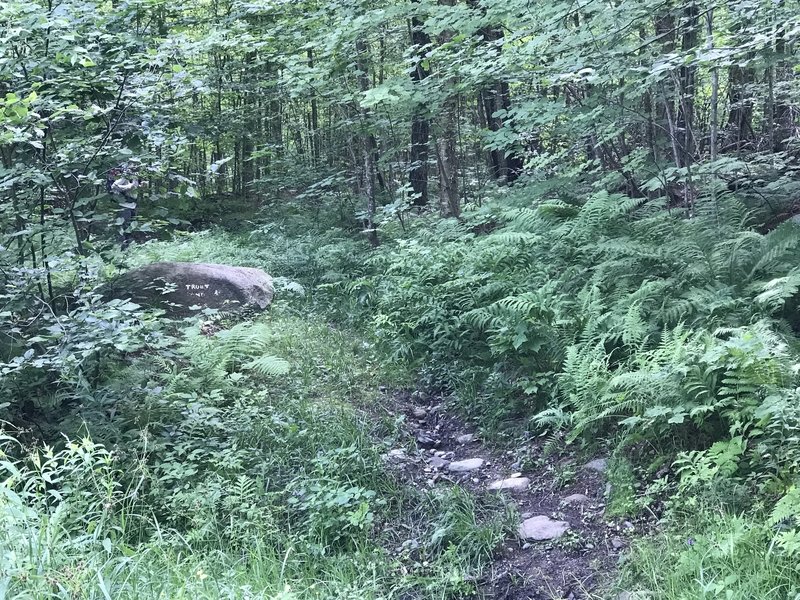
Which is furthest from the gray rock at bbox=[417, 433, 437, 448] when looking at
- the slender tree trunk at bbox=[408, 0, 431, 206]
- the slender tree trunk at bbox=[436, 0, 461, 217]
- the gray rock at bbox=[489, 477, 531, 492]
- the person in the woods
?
the slender tree trunk at bbox=[436, 0, 461, 217]

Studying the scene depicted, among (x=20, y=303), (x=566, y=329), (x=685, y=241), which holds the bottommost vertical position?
(x=566, y=329)

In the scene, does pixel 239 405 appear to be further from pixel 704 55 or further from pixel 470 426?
pixel 704 55

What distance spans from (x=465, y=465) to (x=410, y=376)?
1.77 m

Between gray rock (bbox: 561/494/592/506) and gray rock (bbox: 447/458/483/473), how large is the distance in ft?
2.70

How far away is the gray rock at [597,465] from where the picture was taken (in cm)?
416

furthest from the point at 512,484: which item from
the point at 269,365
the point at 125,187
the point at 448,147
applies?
the point at 448,147

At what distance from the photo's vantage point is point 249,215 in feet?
53.0

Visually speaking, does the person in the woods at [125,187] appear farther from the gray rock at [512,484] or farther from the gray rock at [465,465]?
the gray rock at [512,484]

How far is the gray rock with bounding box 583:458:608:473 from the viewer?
416cm

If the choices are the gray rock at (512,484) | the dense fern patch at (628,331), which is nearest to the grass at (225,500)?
the gray rock at (512,484)

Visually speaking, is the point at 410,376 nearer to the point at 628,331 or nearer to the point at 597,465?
the point at 628,331

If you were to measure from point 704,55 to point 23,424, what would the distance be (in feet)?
18.9

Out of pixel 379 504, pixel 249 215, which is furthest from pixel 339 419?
pixel 249 215

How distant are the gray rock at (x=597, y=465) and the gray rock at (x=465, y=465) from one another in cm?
84
